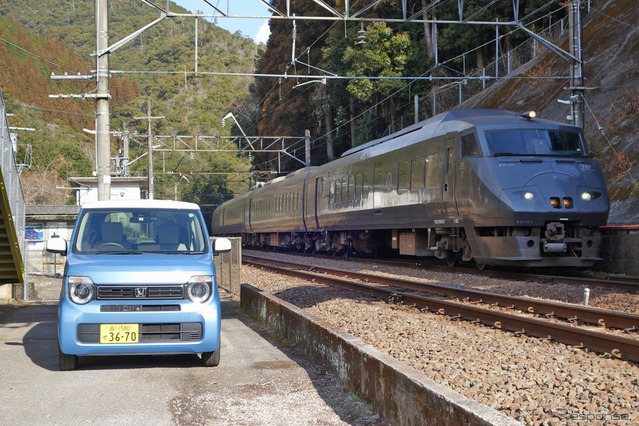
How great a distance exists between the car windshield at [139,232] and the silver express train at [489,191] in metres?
8.09

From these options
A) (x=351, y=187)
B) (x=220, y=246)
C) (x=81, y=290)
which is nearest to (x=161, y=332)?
(x=81, y=290)

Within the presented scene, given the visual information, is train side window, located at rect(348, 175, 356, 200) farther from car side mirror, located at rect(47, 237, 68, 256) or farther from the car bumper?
the car bumper

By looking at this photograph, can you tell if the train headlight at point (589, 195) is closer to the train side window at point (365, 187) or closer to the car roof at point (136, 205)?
the train side window at point (365, 187)

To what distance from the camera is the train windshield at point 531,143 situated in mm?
15977

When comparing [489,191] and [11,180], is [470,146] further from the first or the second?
[11,180]

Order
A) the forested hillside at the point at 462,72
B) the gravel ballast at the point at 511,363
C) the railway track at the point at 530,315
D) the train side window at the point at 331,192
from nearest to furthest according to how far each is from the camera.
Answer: the gravel ballast at the point at 511,363 → the railway track at the point at 530,315 → the train side window at the point at 331,192 → the forested hillside at the point at 462,72

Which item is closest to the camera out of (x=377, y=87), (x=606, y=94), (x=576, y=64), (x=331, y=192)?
(x=576, y=64)

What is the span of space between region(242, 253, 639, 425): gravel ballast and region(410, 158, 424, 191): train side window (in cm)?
629

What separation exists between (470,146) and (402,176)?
13.3ft

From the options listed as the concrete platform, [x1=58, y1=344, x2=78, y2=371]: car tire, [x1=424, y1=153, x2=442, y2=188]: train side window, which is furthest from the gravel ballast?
[x1=424, y1=153, x2=442, y2=188]: train side window

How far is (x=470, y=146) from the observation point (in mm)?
Result: 16344

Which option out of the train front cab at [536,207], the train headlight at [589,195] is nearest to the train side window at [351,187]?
the train front cab at [536,207]

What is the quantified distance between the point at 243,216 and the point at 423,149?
29973 mm

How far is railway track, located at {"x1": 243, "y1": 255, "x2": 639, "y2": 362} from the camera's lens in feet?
25.3
